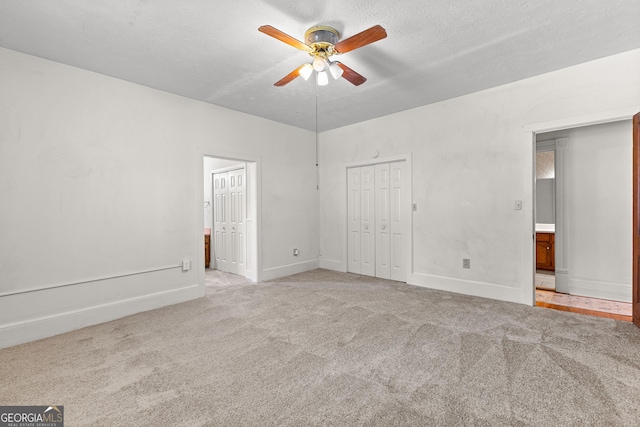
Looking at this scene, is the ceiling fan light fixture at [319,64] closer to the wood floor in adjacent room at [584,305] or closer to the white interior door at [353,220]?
the white interior door at [353,220]

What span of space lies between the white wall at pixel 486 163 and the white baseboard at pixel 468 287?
0.01m

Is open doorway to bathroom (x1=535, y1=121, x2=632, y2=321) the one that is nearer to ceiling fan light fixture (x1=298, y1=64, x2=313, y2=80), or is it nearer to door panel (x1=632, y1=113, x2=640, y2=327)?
door panel (x1=632, y1=113, x2=640, y2=327)

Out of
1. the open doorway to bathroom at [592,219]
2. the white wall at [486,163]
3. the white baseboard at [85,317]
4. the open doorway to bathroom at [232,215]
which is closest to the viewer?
the white baseboard at [85,317]

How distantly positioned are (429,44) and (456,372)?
2.83m

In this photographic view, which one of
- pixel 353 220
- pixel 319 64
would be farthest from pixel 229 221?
pixel 319 64

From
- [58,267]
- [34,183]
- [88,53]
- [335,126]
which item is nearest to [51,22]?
[88,53]

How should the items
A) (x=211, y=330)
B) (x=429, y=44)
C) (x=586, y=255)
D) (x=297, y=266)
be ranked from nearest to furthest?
1. (x=429, y=44)
2. (x=211, y=330)
3. (x=586, y=255)
4. (x=297, y=266)

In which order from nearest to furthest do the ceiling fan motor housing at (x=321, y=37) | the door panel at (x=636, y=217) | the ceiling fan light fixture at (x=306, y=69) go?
1. the ceiling fan motor housing at (x=321, y=37)
2. the ceiling fan light fixture at (x=306, y=69)
3. the door panel at (x=636, y=217)

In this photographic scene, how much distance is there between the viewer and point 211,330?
3039 mm

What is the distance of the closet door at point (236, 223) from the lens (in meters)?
5.36

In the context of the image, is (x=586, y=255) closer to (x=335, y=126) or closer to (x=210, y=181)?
(x=335, y=126)

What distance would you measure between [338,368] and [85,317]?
9.28 feet

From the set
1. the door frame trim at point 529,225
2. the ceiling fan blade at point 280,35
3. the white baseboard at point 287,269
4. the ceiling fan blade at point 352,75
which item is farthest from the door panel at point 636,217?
the white baseboard at point 287,269

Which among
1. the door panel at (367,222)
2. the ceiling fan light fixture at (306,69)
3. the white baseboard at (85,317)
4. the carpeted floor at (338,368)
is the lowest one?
the carpeted floor at (338,368)
